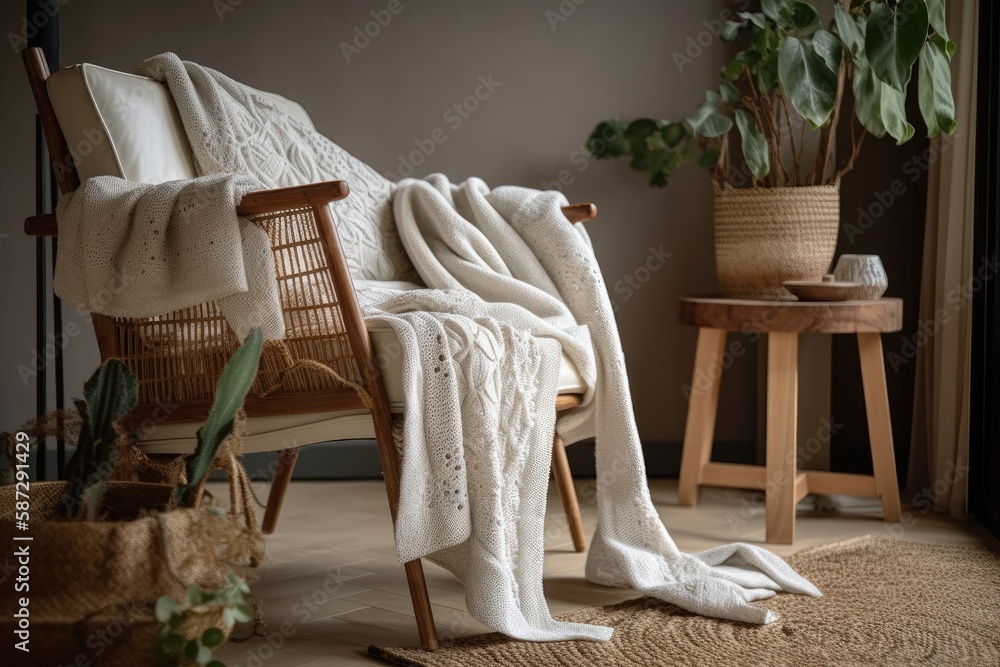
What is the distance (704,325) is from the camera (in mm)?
2236

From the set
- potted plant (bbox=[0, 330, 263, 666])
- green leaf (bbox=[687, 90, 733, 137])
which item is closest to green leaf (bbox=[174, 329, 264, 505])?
potted plant (bbox=[0, 330, 263, 666])

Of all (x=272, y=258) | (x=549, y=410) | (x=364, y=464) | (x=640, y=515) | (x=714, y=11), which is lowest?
(x=364, y=464)

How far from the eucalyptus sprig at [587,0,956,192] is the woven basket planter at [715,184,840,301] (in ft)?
0.22

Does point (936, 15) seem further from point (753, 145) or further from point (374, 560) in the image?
point (374, 560)

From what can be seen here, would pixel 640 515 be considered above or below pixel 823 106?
below

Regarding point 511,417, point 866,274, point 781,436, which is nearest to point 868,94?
point 866,274

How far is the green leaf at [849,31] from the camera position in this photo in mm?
2084

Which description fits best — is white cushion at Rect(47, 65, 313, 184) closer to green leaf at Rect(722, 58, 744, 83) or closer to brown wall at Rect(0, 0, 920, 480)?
brown wall at Rect(0, 0, 920, 480)

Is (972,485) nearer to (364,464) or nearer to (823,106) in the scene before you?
(823,106)

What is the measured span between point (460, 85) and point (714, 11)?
71cm

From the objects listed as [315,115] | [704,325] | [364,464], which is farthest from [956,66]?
[364,464]

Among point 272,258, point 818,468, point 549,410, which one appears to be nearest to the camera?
point 272,258

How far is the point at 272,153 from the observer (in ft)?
6.04

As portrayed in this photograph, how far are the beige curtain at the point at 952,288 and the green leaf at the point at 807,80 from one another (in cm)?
43
